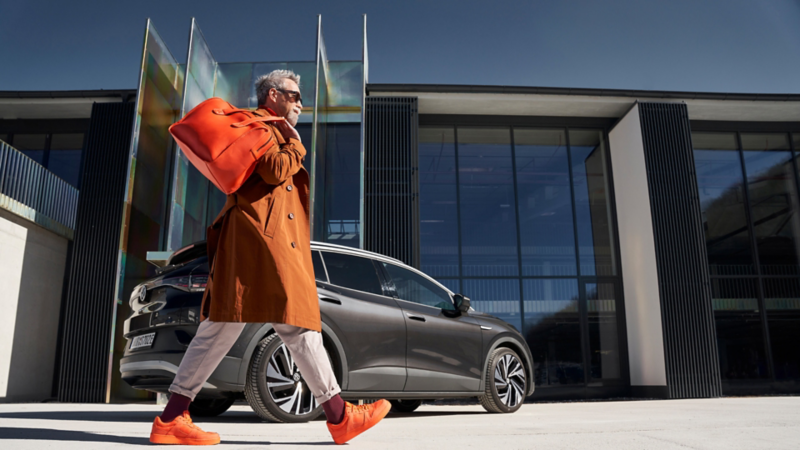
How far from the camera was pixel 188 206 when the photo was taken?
10.2 m

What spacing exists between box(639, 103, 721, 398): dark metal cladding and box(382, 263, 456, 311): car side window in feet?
21.6

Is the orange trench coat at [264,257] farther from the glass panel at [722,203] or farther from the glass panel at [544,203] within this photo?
the glass panel at [722,203]

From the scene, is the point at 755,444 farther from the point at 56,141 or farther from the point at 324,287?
the point at 56,141

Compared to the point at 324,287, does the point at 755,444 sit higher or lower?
lower

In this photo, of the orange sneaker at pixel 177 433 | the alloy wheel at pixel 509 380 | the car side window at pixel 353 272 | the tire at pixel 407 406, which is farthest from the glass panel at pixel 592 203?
the orange sneaker at pixel 177 433

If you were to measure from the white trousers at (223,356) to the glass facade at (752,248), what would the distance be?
10828 millimetres

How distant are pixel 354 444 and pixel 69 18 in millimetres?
10192

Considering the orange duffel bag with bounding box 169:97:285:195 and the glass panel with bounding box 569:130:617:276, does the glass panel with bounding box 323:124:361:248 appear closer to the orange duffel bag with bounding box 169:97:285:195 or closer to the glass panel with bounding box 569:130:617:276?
the glass panel with bounding box 569:130:617:276

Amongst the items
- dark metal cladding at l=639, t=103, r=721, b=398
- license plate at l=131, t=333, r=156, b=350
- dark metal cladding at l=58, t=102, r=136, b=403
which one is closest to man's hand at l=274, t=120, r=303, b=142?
license plate at l=131, t=333, r=156, b=350

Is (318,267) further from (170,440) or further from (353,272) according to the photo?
(170,440)

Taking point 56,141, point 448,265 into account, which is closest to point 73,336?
point 56,141

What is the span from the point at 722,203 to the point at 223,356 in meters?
12.3

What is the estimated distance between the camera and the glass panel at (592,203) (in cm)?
1188

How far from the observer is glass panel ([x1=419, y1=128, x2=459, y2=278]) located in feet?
37.7
